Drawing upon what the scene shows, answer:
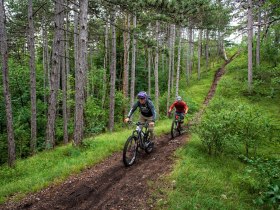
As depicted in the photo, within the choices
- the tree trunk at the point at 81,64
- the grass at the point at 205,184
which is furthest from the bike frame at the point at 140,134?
the tree trunk at the point at 81,64

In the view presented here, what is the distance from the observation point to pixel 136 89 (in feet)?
104

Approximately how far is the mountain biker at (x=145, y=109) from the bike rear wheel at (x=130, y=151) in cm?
85

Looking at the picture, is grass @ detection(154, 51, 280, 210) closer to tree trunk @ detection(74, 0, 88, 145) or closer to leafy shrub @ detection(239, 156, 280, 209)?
leafy shrub @ detection(239, 156, 280, 209)

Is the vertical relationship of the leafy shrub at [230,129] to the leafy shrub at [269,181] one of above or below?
above

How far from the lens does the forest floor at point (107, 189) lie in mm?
5531

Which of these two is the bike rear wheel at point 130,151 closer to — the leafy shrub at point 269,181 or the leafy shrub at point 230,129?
the leafy shrub at point 230,129

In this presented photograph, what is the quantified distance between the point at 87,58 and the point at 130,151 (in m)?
18.2

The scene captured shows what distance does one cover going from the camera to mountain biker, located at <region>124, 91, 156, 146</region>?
26.9 feet

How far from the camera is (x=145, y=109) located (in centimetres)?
862

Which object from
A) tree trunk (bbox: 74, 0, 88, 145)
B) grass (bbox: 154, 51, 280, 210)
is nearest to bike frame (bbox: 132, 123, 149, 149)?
grass (bbox: 154, 51, 280, 210)

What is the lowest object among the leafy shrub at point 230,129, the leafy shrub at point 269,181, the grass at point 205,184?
the grass at point 205,184

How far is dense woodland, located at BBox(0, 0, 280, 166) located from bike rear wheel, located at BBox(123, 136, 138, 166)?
2650 mm

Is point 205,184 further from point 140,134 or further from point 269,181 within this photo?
point 140,134

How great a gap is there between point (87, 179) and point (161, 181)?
2.09 metres
